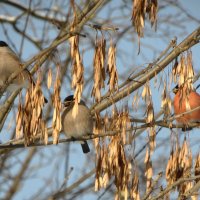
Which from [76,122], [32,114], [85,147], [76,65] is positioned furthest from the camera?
[85,147]

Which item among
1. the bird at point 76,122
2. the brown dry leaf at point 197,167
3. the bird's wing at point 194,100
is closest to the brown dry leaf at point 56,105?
the brown dry leaf at point 197,167

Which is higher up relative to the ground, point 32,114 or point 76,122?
point 76,122

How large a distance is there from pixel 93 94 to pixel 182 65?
46 centimetres

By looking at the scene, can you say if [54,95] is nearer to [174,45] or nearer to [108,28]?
[108,28]

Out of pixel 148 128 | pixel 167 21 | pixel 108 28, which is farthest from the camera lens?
pixel 167 21

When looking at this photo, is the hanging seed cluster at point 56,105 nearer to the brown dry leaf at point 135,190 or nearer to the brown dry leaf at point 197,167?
the brown dry leaf at point 135,190

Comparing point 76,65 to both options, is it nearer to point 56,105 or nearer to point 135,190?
point 56,105

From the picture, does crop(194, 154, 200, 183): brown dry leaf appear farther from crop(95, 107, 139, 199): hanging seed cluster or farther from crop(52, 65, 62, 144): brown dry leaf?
crop(52, 65, 62, 144): brown dry leaf

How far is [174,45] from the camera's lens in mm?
3434

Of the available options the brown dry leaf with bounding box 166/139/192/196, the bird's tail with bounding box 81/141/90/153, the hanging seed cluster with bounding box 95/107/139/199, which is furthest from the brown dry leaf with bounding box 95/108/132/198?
the bird's tail with bounding box 81/141/90/153

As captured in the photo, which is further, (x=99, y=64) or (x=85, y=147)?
(x=85, y=147)

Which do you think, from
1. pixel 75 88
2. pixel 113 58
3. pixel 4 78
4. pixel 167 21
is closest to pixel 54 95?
pixel 75 88

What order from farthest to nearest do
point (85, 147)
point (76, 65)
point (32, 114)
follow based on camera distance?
point (85, 147)
point (32, 114)
point (76, 65)

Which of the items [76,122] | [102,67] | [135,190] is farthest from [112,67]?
[76,122]
